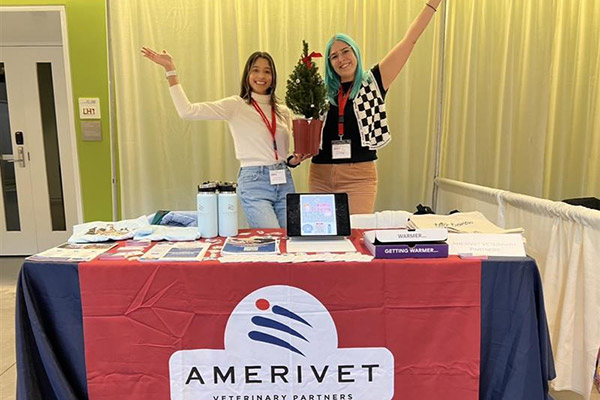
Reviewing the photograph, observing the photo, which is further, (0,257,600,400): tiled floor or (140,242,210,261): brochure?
(0,257,600,400): tiled floor

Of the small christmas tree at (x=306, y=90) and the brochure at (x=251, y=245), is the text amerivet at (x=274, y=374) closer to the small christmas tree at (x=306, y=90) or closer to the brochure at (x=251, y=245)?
the brochure at (x=251, y=245)

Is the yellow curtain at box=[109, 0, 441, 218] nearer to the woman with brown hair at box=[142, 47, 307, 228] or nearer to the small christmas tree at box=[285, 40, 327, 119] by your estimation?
the woman with brown hair at box=[142, 47, 307, 228]

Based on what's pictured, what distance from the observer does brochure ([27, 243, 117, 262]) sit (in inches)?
49.1

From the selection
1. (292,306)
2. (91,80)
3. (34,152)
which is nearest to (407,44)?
(292,306)

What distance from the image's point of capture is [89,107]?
9.74ft

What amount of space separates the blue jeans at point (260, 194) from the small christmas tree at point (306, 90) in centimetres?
45

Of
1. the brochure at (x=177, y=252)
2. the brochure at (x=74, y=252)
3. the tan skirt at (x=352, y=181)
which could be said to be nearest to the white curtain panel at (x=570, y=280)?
the tan skirt at (x=352, y=181)

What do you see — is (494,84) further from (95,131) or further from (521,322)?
(95,131)

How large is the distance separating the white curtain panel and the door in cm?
346

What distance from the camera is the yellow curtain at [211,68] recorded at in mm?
2662

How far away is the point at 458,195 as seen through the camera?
8.34 feet

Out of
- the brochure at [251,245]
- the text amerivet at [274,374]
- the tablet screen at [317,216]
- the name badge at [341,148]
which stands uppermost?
the name badge at [341,148]

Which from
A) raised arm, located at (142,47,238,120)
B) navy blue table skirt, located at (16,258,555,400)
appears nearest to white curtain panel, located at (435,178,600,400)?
navy blue table skirt, located at (16,258,555,400)

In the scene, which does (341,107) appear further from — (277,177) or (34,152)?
(34,152)
